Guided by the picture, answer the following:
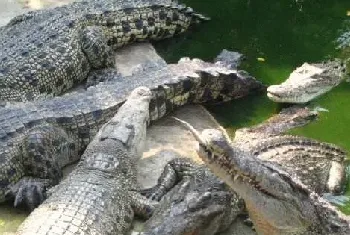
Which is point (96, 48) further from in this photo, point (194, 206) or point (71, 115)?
point (194, 206)

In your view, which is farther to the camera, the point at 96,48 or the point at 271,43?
the point at 271,43

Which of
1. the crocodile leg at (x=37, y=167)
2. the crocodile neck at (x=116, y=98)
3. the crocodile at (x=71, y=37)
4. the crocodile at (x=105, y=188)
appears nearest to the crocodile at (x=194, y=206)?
the crocodile at (x=105, y=188)

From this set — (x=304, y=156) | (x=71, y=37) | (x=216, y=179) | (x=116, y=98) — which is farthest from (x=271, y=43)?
(x=216, y=179)

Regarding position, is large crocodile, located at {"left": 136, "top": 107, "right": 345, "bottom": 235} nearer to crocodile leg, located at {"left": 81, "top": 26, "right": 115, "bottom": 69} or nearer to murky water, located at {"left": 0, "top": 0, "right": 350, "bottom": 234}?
murky water, located at {"left": 0, "top": 0, "right": 350, "bottom": 234}

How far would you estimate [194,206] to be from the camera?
15.3 feet

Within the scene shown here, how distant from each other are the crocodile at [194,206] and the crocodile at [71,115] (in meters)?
0.75

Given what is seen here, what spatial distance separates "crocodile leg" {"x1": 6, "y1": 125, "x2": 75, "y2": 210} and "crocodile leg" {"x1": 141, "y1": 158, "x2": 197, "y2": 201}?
682 millimetres

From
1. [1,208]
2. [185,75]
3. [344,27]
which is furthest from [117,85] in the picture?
[344,27]

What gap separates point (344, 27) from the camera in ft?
26.4

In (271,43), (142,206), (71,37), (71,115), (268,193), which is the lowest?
(142,206)

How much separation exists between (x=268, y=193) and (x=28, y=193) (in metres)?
1.85

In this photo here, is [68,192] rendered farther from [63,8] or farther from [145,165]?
[63,8]

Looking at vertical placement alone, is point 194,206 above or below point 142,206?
above

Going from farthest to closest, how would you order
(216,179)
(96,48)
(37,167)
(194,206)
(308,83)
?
(96,48) < (308,83) < (37,167) < (216,179) < (194,206)
